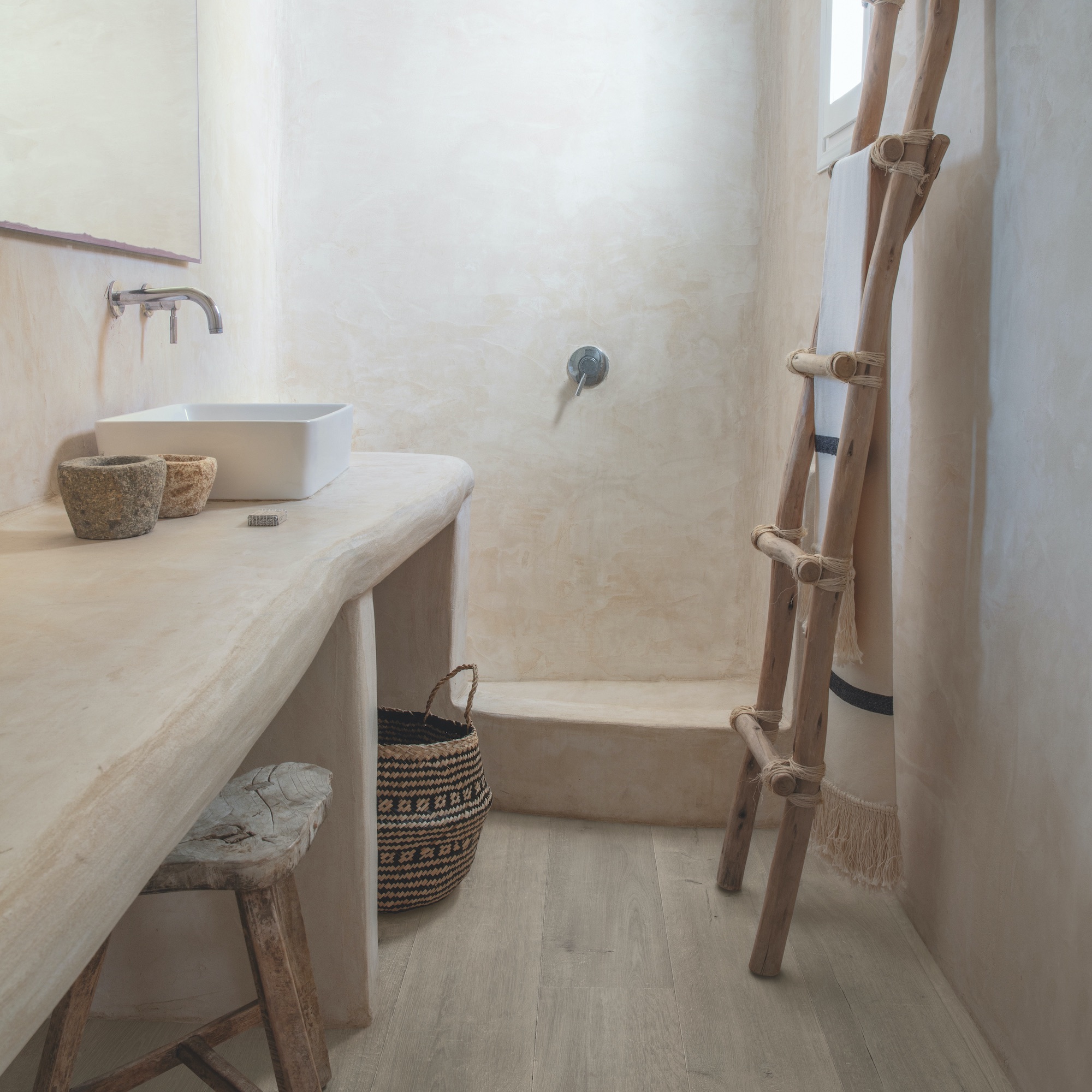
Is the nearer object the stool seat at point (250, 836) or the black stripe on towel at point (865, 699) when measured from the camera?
the stool seat at point (250, 836)

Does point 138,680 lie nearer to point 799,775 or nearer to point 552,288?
point 799,775

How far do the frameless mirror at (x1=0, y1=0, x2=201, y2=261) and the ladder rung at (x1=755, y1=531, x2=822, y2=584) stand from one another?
134 centimetres

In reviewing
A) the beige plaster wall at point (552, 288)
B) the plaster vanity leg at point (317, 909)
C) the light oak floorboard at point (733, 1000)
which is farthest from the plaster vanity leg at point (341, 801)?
the beige plaster wall at point (552, 288)

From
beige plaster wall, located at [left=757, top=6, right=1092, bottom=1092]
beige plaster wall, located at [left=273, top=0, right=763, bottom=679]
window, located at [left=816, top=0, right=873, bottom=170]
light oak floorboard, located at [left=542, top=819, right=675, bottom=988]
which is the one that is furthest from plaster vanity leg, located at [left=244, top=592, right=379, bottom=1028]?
window, located at [left=816, top=0, right=873, bottom=170]

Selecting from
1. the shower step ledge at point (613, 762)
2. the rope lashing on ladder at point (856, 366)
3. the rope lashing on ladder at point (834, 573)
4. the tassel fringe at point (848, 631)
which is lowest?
the shower step ledge at point (613, 762)

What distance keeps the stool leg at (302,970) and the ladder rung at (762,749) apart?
804 millimetres

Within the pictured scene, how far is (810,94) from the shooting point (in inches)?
87.5

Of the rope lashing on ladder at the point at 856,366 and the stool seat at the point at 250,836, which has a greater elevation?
the rope lashing on ladder at the point at 856,366

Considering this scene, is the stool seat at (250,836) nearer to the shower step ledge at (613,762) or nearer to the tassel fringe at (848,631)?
the tassel fringe at (848,631)

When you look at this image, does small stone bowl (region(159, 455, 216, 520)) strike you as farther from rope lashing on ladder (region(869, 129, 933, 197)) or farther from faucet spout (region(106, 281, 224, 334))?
rope lashing on ladder (region(869, 129, 933, 197))

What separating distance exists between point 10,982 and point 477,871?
1607 millimetres

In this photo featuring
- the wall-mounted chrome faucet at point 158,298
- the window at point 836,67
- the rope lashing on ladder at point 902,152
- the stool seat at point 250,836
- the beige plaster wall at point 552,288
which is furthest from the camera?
the beige plaster wall at point 552,288

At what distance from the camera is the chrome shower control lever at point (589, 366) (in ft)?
8.71

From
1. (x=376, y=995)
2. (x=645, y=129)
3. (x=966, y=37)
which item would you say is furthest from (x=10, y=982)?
(x=645, y=129)
